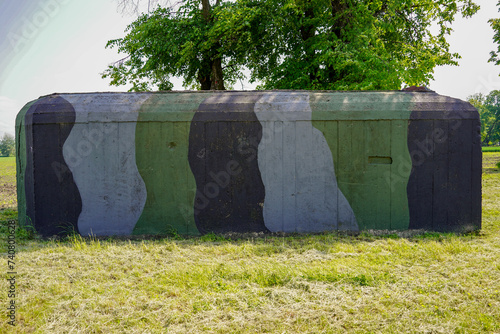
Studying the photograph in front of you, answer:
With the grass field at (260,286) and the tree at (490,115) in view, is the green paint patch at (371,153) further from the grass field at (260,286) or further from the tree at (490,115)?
the tree at (490,115)

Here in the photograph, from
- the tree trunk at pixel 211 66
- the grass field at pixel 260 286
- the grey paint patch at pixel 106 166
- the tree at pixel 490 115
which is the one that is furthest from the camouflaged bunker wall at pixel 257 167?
the tree at pixel 490 115

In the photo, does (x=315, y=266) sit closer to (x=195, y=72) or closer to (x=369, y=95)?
(x=369, y=95)

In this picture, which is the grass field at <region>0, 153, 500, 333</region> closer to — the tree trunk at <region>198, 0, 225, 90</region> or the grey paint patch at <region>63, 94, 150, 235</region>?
the grey paint patch at <region>63, 94, 150, 235</region>

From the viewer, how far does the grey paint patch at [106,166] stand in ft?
17.4

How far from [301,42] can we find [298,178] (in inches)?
354

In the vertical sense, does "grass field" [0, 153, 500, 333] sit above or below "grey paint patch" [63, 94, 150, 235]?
below

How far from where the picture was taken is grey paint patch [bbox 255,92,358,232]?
538cm

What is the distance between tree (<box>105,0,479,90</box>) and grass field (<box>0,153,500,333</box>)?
6870 mm

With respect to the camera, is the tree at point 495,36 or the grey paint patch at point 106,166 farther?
the tree at point 495,36

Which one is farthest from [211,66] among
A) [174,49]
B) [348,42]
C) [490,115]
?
[490,115]

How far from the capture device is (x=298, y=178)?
542 centimetres

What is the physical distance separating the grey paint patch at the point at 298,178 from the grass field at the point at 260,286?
0.39 m

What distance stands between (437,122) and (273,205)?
106 inches

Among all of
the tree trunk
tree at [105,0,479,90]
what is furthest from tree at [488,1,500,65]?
the tree trunk
